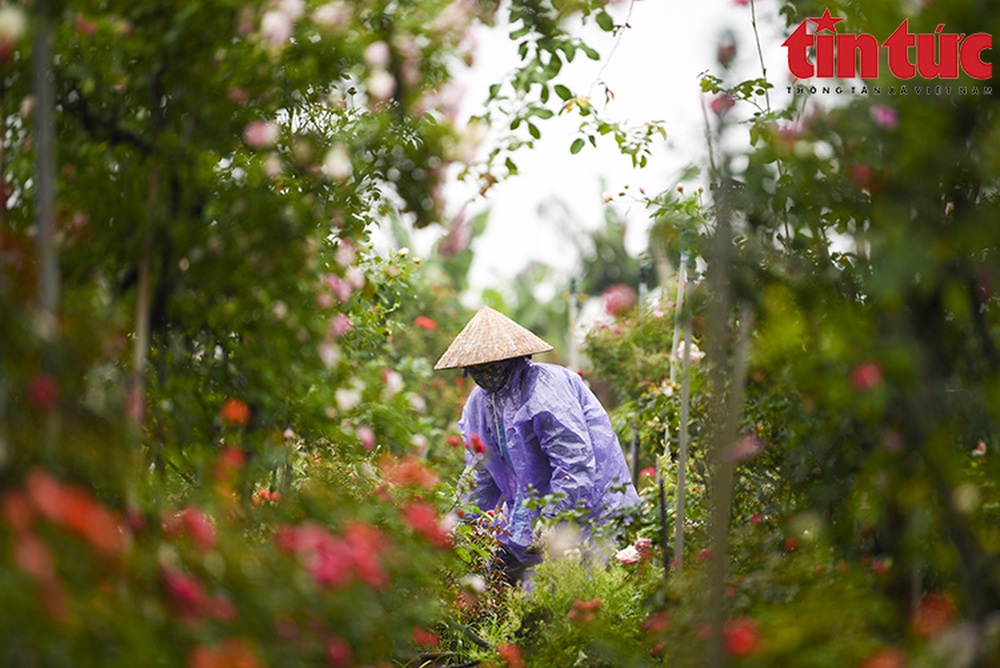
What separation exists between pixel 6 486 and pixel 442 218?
141 cm

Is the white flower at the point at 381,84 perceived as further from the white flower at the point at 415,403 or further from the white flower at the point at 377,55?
the white flower at the point at 415,403

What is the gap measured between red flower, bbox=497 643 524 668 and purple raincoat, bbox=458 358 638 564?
32.9 inches

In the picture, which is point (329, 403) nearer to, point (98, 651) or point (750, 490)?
point (98, 651)

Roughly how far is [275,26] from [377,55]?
30 cm

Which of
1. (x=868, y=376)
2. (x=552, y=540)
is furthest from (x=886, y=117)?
(x=552, y=540)

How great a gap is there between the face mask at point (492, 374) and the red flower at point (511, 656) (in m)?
1.43

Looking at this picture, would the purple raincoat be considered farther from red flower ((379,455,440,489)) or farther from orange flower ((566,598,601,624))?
orange flower ((566,598,601,624))

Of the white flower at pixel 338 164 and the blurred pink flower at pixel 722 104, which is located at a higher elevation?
the blurred pink flower at pixel 722 104

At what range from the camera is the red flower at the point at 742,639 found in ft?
5.71

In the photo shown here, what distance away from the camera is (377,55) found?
2393 mm

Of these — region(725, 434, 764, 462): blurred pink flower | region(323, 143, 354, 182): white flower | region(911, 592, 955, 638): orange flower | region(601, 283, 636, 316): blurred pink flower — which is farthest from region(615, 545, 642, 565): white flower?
region(601, 283, 636, 316): blurred pink flower

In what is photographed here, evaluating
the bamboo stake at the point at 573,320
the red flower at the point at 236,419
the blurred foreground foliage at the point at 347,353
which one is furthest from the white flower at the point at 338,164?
the bamboo stake at the point at 573,320

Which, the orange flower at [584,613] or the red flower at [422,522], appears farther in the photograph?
the orange flower at [584,613]

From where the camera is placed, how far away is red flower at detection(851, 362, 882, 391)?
5.82 ft
